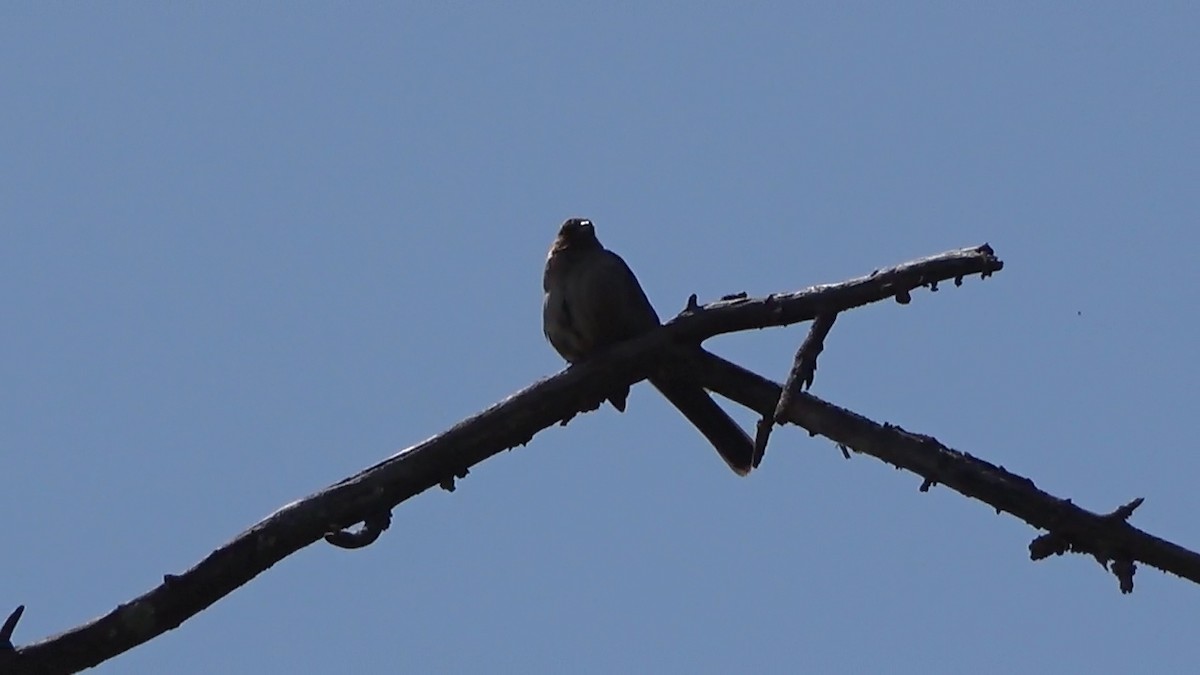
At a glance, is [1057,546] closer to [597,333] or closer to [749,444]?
[749,444]

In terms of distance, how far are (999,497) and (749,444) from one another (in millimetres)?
2131

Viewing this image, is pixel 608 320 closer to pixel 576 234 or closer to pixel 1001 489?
pixel 576 234

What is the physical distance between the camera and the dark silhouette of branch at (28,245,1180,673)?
22.9 feet

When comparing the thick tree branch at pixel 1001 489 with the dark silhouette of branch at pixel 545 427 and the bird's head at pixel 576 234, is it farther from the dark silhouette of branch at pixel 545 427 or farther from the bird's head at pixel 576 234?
the bird's head at pixel 576 234

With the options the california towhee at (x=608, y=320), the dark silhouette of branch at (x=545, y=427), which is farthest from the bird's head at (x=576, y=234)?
the dark silhouette of branch at (x=545, y=427)

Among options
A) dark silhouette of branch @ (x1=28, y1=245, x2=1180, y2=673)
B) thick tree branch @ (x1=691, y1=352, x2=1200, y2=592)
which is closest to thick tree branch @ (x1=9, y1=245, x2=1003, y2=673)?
dark silhouette of branch @ (x1=28, y1=245, x2=1180, y2=673)

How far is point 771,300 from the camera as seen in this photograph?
743 cm

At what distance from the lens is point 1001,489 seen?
22.8ft

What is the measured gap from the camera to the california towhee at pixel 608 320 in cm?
889

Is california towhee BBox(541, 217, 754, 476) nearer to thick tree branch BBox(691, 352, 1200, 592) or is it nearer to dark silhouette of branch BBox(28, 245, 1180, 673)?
dark silhouette of branch BBox(28, 245, 1180, 673)

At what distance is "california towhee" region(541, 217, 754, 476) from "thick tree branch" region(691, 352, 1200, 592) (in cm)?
131

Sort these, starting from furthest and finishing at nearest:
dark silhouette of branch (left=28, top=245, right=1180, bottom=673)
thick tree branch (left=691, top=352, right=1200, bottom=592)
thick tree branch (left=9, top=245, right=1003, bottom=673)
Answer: thick tree branch (left=9, top=245, right=1003, bottom=673) → dark silhouette of branch (left=28, top=245, right=1180, bottom=673) → thick tree branch (left=691, top=352, right=1200, bottom=592)

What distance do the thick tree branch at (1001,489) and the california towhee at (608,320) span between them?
131 cm

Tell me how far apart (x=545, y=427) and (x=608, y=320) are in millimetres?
1626
